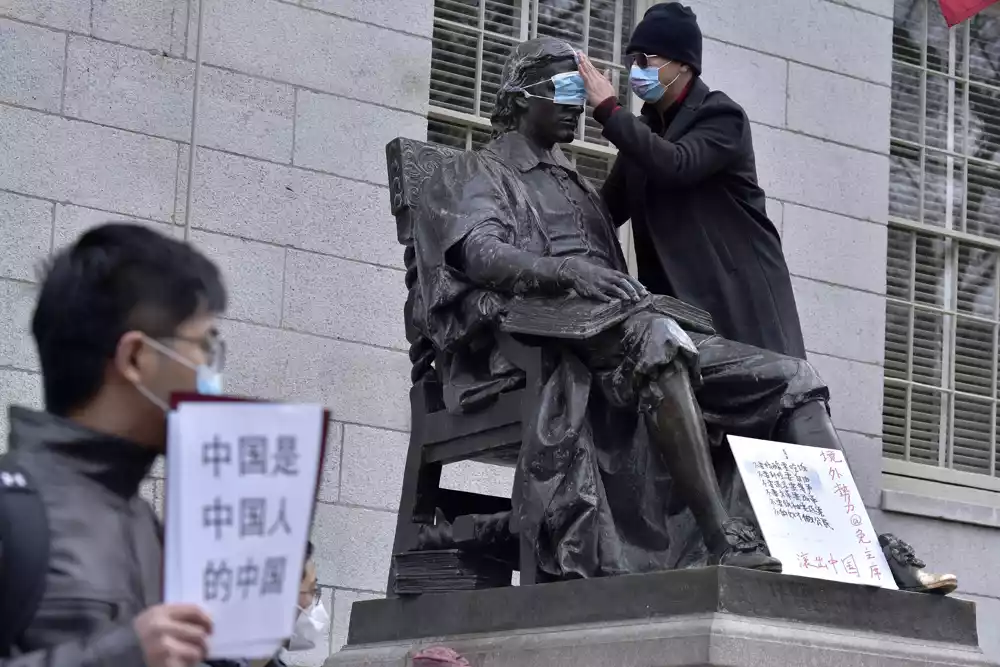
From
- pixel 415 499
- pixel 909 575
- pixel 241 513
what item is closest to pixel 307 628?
pixel 415 499

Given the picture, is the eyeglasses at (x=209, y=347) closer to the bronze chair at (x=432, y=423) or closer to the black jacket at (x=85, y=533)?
the black jacket at (x=85, y=533)

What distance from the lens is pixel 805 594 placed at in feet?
18.2

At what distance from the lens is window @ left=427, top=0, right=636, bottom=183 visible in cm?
1009

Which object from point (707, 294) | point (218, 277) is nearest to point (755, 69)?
point (707, 294)

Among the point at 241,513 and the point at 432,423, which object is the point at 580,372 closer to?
the point at 432,423

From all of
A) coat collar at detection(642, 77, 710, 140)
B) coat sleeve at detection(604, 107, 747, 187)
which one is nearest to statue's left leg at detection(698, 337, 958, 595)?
coat sleeve at detection(604, 107, 747, 187)

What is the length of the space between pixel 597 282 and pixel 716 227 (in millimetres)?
804

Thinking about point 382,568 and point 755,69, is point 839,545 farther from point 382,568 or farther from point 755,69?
point 755,69

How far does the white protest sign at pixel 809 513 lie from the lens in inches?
222

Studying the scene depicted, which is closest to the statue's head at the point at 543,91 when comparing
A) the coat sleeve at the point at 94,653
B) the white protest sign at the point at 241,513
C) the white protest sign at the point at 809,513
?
the white protest sign at the point at 809,513

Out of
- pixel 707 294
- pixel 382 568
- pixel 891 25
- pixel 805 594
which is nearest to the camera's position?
pixel 805 594

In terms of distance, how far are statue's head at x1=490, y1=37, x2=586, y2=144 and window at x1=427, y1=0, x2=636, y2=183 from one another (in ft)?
10.6

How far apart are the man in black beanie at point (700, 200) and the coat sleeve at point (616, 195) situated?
11 centimetres

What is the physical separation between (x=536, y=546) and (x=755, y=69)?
18.2 ft
